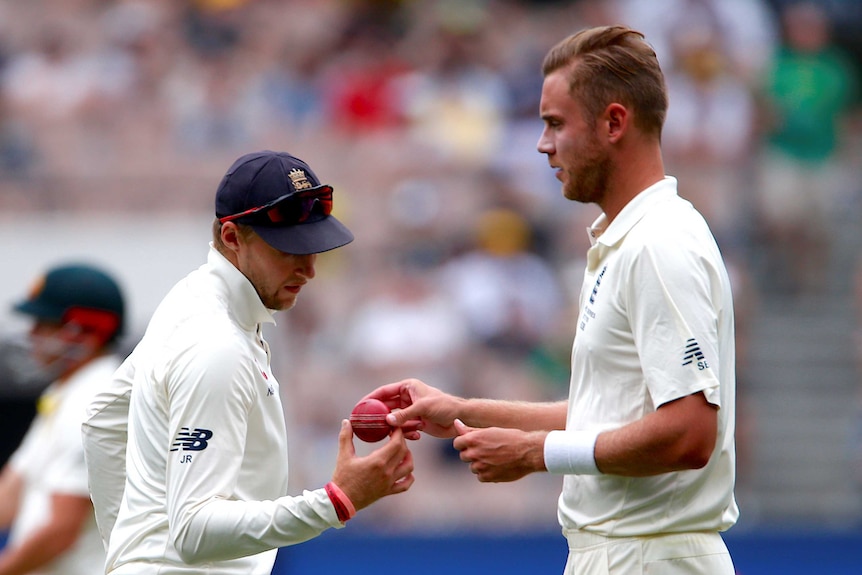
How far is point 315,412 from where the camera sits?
36.5ft

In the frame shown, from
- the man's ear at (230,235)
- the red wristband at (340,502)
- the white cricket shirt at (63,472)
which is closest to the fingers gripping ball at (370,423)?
the red wristband at (340,502)

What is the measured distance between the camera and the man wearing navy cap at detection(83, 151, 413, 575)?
12.5 ft

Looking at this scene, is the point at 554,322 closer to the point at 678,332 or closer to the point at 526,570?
the point at 526,570

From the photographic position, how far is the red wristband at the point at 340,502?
3.91m

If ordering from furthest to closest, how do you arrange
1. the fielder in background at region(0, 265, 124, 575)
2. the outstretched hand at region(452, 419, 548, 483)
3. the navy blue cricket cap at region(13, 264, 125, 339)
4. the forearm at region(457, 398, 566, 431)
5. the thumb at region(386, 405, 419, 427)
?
1. the navy blue cricket cap at region(13, 264, 125, 339)
2. the fielder in background at region(0, 265, 124, 575)
3. the forearm at region(457, 398, 566, 431)
4. the thumb at region(386, 405, 419, 427)
5. the outstretched hand at region(452, 419, 548, 483)

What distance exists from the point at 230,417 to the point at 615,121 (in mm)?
1467

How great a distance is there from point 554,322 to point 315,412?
2.18m

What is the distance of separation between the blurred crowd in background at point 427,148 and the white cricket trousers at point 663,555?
643cm

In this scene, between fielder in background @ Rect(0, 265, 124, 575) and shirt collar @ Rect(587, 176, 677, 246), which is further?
fielder in background @ Rect(0, 265, 124, 575)

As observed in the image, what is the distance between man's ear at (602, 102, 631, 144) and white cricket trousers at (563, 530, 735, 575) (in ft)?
3.99

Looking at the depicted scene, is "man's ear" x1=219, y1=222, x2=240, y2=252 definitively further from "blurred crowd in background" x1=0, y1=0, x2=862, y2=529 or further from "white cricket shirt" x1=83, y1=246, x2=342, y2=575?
"blurred crowd in background" x1=0, y1=0, x2=862, y2=529

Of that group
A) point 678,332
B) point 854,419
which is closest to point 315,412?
point 854,419

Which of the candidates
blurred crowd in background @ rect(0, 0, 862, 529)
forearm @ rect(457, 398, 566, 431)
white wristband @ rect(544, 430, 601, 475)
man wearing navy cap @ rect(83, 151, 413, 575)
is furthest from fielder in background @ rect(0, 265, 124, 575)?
blurred crowd in background @ rect(0, 0, 862, 529)

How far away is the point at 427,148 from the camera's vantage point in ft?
42.0
